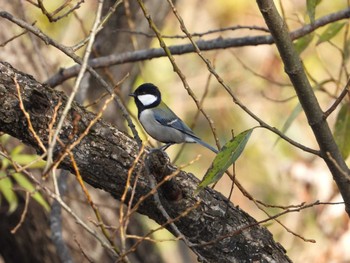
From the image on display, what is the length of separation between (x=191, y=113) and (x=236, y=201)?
47.1 inches

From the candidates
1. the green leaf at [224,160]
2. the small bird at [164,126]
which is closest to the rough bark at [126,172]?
the green leaf at [224,160]

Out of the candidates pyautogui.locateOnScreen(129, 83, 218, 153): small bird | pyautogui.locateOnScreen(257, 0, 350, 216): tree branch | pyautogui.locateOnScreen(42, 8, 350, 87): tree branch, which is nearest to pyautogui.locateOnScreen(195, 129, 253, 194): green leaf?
pyautogui.locateOnScreen(257, 0, 350, 216): tree branch

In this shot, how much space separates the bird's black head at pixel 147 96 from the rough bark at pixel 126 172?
1466mm

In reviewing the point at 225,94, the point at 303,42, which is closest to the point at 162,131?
the point at 303,42

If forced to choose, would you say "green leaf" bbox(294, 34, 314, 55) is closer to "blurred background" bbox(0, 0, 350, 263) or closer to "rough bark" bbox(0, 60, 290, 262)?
"blurred background" bbox(0, 0, 350, 263)

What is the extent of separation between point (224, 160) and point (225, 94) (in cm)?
614

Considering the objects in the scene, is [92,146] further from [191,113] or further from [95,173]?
[191,113]

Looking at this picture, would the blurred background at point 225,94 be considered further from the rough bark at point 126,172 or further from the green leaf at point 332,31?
the rough bark at point 126,172

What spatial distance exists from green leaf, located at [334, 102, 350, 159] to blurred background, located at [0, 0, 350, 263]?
0.57 feet

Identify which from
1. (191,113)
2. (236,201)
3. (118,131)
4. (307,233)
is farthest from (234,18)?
(118,131)

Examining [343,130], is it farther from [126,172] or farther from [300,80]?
[126,172]

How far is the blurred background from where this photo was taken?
464cm

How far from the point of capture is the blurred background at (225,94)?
15.2ft

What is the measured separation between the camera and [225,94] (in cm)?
871
